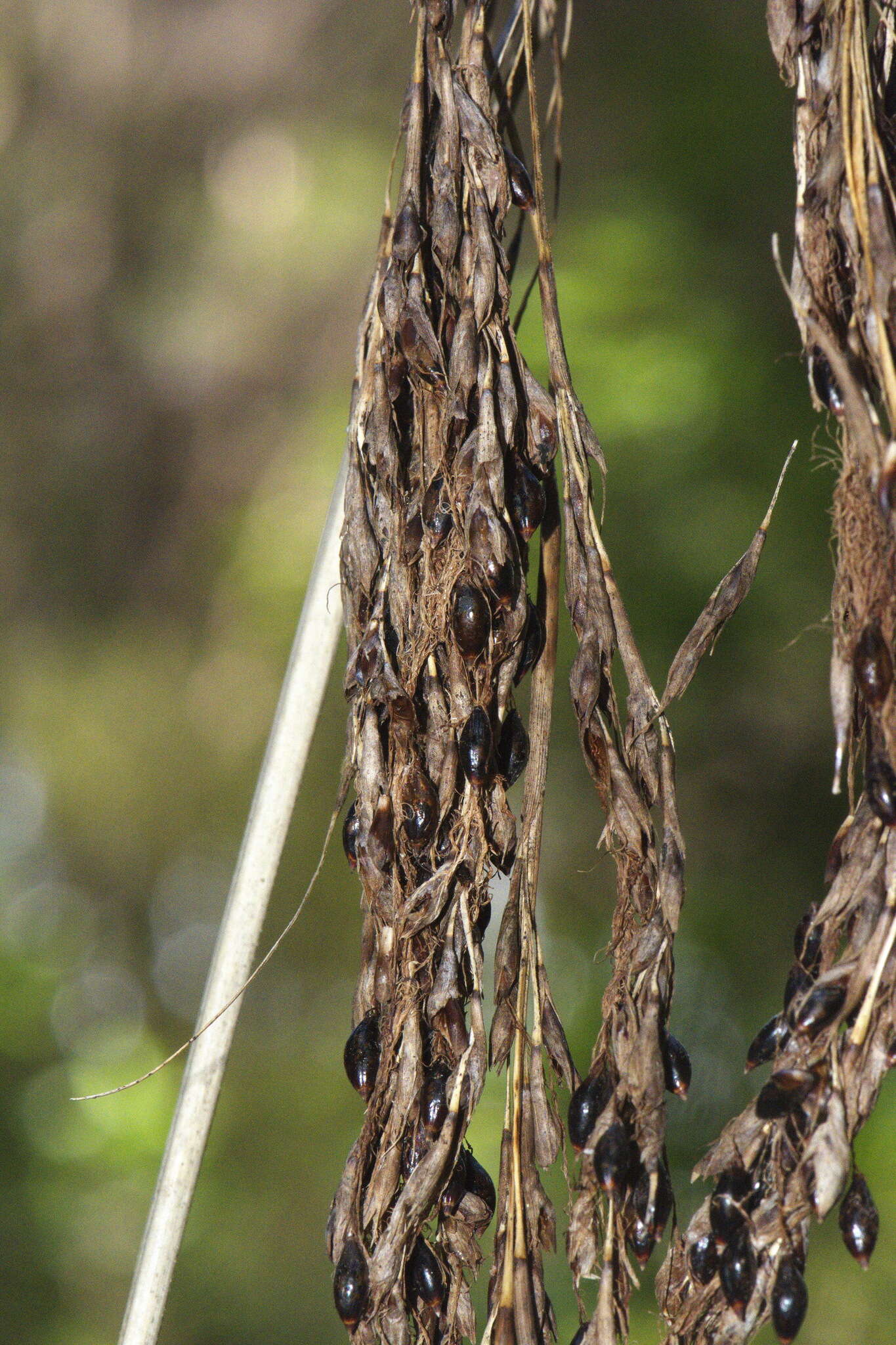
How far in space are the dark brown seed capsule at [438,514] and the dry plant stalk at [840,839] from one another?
19 cm

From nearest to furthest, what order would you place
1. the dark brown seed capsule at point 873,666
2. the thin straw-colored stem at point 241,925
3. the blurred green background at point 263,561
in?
the dark brown seed capsule at point 873,666 < the thin straw-colored stem at point 241,925 < the blurred green background at point 263,561

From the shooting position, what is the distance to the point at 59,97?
83.5 inches

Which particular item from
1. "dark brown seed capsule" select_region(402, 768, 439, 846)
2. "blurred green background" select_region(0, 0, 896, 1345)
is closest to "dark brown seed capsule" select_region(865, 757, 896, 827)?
"dark brown seed capsule" select_region(402, 768, 439, 846)

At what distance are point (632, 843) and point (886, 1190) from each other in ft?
4.03

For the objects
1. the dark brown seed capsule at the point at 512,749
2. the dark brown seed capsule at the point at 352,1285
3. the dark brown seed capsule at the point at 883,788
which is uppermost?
the dark brown seed capsule at the point at 512,749

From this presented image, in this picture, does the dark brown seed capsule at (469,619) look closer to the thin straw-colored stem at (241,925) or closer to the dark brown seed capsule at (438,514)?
the dark brown seed capsule at (438,514)

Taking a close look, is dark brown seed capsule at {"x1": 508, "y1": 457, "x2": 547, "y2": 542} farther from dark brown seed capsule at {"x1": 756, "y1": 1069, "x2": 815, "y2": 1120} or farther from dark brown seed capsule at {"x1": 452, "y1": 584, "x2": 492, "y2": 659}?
dark brown seed capsule at {"x1": 756, "y1": 1069, "x2": 815, "y2": 1120}

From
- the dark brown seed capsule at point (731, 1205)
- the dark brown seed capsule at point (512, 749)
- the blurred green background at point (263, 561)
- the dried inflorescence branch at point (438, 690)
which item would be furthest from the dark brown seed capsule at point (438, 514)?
the blurred green background at point (263, 561)

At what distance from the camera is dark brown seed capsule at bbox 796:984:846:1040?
0.44 metres

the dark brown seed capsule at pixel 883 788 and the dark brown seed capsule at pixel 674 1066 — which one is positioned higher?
the dark brown seed capsule at pixel 883 788

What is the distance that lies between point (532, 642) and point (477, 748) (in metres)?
0.08

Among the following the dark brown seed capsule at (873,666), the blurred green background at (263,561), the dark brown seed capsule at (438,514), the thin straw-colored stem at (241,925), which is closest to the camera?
the dark brown seed capsule at (873,666)

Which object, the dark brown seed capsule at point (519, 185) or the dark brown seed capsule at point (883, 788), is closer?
the dark brown seed capsule at point (883, 788)

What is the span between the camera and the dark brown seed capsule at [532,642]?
0.54 metres
